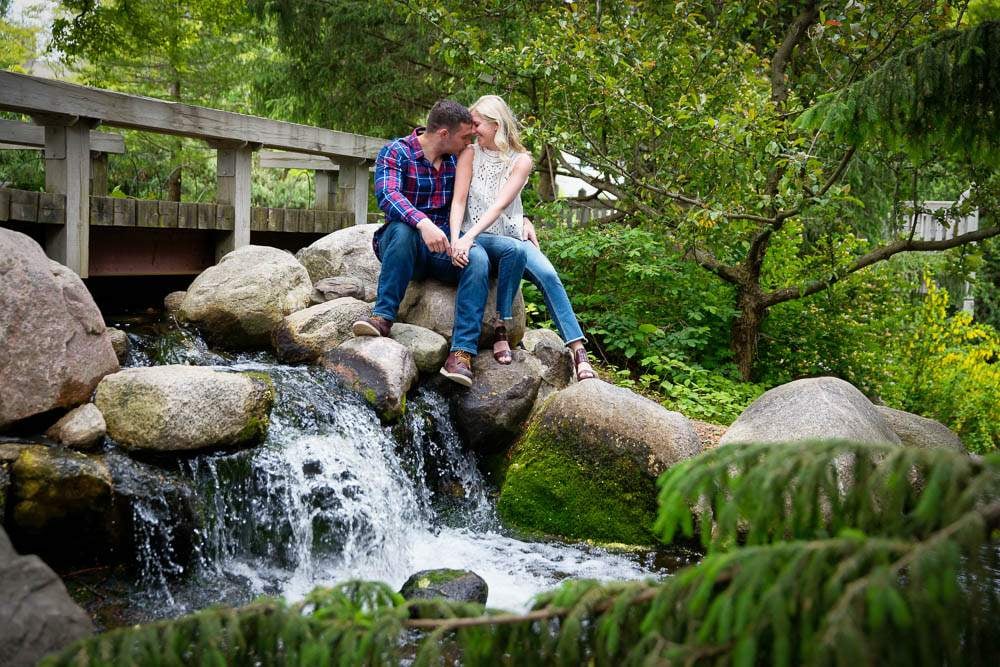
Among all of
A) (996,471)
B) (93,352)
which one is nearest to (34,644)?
(996,471)

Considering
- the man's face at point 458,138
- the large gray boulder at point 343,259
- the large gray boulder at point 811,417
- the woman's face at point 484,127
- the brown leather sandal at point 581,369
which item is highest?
the woman's face at point 484,127

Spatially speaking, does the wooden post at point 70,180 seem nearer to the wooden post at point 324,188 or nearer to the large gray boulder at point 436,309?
the large gray boulder at point 436,309

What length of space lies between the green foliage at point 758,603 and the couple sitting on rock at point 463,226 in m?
3.92

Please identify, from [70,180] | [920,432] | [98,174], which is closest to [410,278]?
[70,180]

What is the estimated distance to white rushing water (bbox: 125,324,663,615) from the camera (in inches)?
173

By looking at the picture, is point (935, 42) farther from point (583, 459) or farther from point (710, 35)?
point (710, 35)

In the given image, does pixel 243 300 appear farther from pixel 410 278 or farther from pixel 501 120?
pixel 501 120

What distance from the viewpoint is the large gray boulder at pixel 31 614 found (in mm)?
2049

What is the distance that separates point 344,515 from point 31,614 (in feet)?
9.06

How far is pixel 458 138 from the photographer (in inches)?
236

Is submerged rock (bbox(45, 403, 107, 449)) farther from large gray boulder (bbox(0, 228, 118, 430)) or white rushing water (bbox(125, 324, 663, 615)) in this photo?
white rushing water (bbox(125, 324, 663, 615))

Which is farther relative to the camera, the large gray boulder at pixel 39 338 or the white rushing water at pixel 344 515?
the white rushing water at pixel 344 515

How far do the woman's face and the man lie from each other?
0.07 metres

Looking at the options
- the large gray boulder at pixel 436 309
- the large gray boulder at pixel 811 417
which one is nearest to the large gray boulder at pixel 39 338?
the large gray boulder at pixel 436 309
